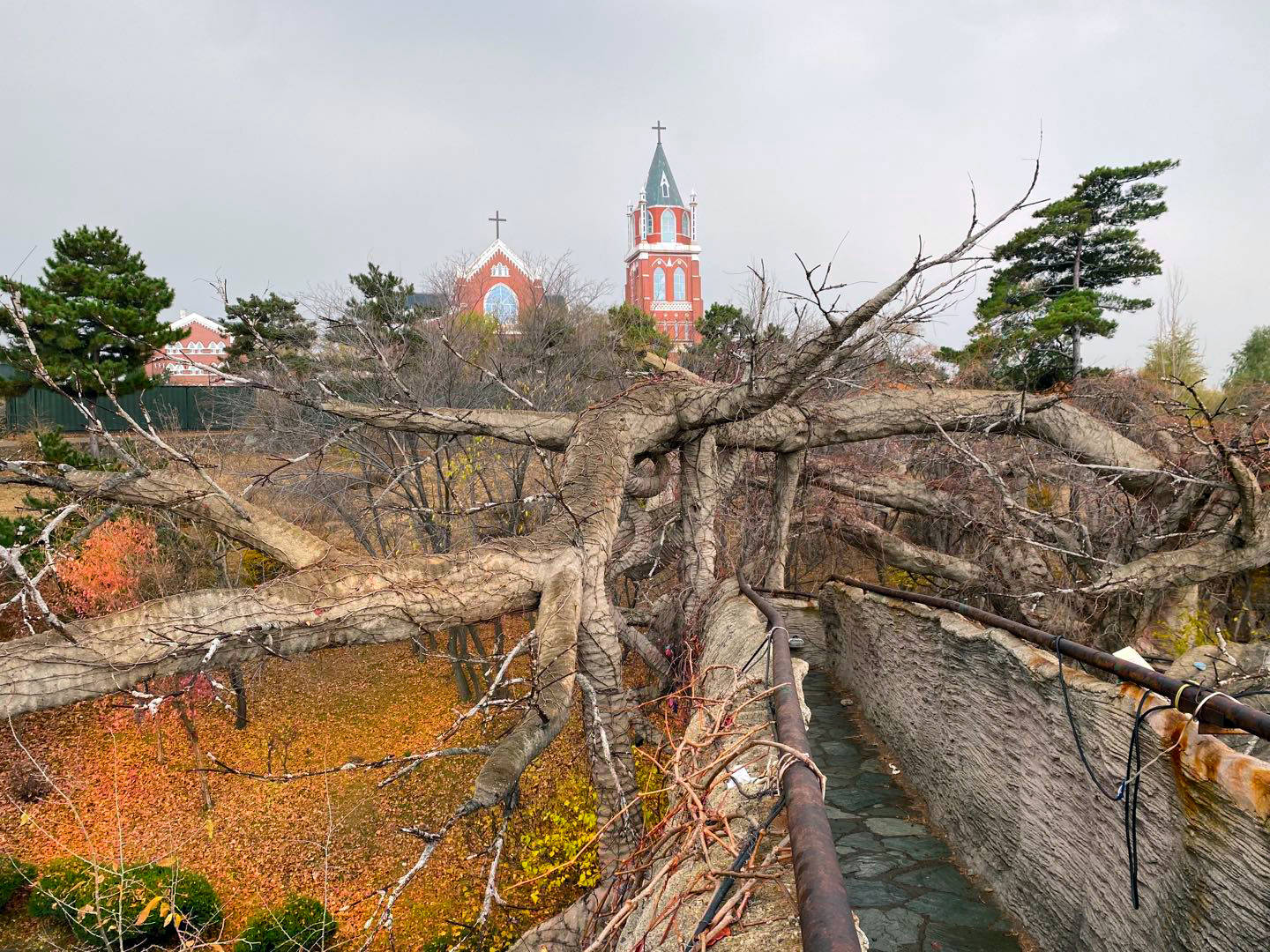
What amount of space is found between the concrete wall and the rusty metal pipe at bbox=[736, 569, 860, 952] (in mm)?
1655

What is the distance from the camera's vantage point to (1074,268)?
67.5 ft

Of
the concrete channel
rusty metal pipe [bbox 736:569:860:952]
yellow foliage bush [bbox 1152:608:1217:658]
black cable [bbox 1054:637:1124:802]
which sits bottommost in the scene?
the concrete channel

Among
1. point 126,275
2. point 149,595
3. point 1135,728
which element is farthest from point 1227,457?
point 126,275

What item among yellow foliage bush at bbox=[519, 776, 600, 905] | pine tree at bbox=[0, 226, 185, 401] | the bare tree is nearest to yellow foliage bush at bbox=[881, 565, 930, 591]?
the bare tree

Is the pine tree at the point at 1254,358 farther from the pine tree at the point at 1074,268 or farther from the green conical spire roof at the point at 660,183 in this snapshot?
the green conical spire roof at the point at 660,183

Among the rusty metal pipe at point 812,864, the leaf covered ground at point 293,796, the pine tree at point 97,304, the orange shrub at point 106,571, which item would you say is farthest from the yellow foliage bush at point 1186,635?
the pine tree at point 97,304

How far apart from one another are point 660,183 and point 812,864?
5447cm

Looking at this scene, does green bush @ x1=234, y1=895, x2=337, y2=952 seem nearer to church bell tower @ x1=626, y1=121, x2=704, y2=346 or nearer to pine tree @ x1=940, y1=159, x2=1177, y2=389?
pine tree @ x1=940, y1=159, x2=1177, y2=389

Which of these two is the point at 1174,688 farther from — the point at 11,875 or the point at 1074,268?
the point at 1074,268

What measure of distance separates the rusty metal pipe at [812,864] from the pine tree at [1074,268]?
18.7 m

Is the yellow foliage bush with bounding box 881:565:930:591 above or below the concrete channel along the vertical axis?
below

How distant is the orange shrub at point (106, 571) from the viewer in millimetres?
14492

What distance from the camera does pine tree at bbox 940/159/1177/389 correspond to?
61.8ft

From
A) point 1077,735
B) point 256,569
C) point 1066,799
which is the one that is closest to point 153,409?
point 256,569
